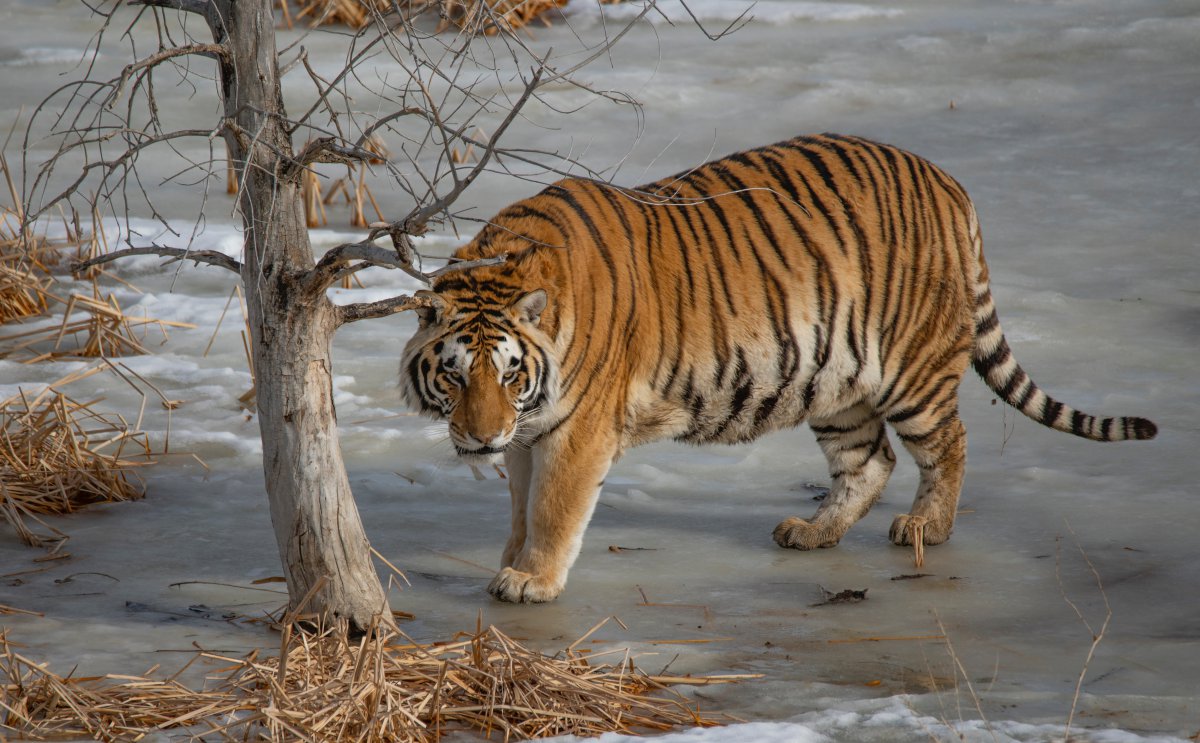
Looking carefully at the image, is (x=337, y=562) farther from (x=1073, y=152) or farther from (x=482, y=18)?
(x=1073, y=152)

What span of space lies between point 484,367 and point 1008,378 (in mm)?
1955

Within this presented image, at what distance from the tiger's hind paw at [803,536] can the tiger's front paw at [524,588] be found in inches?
34.9

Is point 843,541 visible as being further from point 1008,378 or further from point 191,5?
point 191,5

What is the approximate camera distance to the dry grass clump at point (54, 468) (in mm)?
4246

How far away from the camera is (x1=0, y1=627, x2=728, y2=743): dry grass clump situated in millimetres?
2668

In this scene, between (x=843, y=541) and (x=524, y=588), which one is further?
(x=843, y=541)

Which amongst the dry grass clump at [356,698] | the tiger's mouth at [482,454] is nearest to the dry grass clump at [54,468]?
the dry grass clump at [356,698]

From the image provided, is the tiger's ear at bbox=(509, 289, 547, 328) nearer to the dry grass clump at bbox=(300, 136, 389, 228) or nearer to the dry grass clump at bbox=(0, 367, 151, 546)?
the dry grass clump at bbox=(0, 367, 151, 546)

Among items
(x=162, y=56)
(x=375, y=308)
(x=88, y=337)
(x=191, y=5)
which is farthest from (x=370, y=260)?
(x=88, y=337)

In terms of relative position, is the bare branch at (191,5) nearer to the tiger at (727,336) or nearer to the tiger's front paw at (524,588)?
the tiger at (727,336)

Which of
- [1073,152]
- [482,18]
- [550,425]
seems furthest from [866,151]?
[1073,152]

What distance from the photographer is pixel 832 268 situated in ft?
14.0

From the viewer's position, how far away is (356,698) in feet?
8.87

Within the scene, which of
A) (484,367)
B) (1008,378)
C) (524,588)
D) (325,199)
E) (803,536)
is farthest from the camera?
(325,199)
